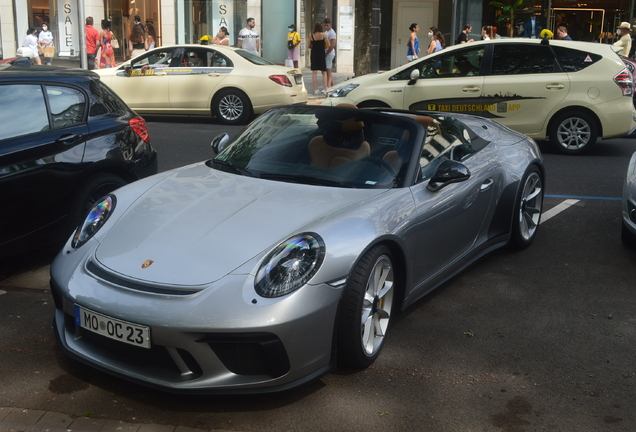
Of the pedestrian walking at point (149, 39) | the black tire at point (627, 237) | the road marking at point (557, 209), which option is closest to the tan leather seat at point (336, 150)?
the black tire at point (627, 237)

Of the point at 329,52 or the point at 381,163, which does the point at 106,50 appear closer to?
the point at 329,52

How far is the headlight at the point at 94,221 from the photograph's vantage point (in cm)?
420

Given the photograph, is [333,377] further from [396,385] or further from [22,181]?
[22,181]

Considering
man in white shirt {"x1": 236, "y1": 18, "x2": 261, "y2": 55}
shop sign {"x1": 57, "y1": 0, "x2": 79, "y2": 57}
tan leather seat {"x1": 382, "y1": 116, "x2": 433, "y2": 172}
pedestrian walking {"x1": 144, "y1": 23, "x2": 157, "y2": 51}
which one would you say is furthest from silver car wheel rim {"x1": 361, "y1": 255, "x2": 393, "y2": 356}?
shop sign {"x1": 57, "y1": 0, "x2": 79, "y2": 57}

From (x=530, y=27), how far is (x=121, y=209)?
22.9 m

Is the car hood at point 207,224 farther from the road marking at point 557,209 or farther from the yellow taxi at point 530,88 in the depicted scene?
the yellow taxi at point 530,88

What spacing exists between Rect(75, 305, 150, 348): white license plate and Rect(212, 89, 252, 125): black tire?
10.7 meters

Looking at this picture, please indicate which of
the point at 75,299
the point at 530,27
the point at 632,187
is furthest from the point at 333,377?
the point at 530,27

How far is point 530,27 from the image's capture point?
24859 mm

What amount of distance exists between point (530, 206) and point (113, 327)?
3942 millimetres

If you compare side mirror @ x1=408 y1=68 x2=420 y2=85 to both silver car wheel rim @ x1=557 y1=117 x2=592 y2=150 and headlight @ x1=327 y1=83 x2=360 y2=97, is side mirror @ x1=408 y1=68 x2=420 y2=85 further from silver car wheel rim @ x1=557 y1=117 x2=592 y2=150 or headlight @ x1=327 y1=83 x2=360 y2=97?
silver car wheel rim @ x1=557 y1=117 x2=592 y2=150

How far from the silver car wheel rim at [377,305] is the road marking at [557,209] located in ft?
11.3

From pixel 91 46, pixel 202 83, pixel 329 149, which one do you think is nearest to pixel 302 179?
pixel 329 149

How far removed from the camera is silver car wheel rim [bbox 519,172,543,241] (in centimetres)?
607
